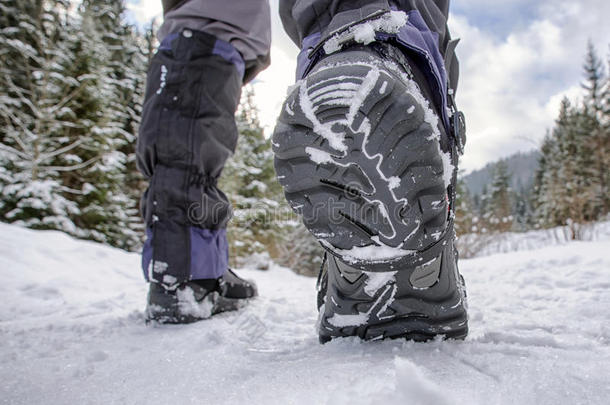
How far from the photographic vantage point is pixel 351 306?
574 mm

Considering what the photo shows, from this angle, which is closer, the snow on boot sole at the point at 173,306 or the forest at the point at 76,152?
the snow on boot sole at the point at 173,306

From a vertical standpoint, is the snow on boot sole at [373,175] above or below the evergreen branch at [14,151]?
below

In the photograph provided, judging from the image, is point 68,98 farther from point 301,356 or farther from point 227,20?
point 301,356

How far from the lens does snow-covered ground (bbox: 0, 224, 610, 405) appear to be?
Answer: 37 centimetres

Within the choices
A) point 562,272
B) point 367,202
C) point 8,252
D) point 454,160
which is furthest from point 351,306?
point 8,252

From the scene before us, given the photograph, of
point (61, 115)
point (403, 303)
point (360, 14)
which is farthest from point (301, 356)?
point (61, 115)

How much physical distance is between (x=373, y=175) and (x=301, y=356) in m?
0.31

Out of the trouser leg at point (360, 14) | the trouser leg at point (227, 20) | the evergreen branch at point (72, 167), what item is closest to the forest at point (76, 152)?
the evergreen branch at point (72, 167)

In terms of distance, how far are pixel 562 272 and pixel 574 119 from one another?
19.5m

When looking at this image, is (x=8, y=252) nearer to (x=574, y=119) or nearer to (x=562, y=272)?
(x=562, y=272)

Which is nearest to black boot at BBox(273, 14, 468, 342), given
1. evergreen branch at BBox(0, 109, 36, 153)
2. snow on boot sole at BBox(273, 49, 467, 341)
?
snow on boot sole at BBox(273, 49, 467, 341)

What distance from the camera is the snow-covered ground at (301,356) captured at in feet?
1.21

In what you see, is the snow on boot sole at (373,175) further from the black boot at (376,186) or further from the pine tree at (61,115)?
the pine tree at (61,115)

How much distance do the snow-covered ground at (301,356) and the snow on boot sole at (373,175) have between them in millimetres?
85
